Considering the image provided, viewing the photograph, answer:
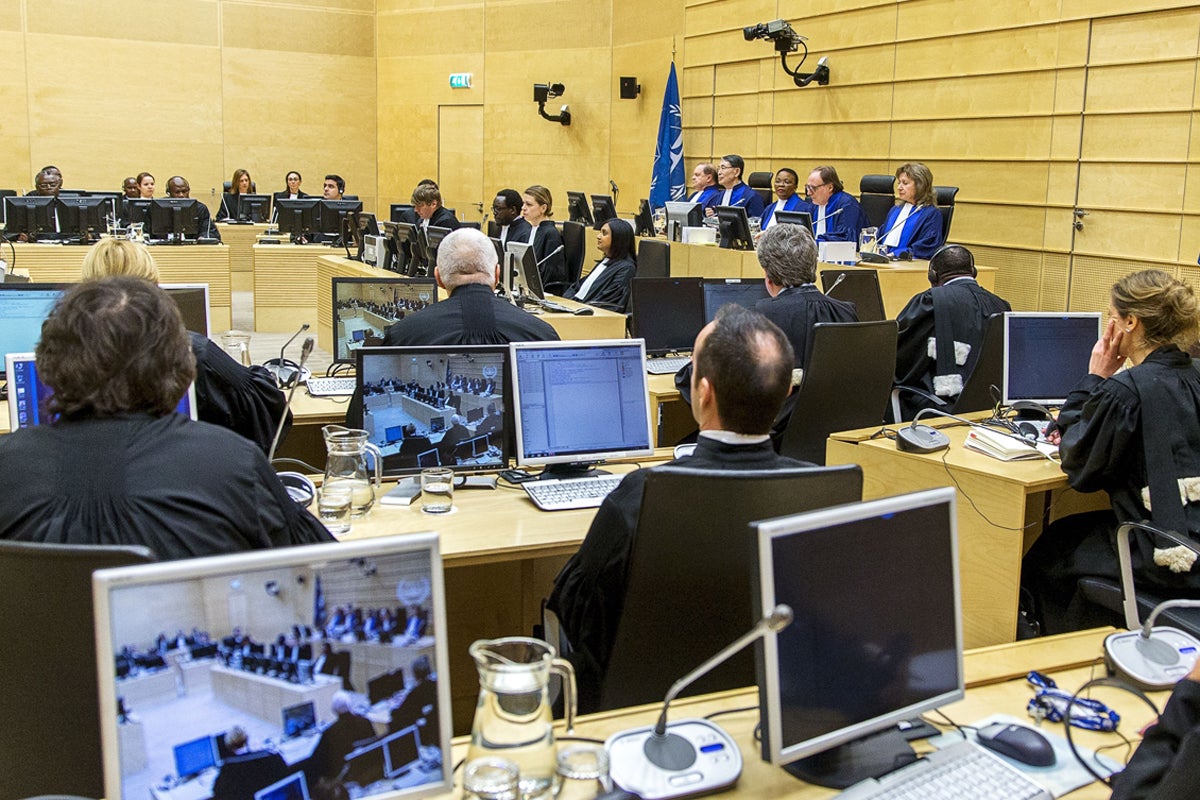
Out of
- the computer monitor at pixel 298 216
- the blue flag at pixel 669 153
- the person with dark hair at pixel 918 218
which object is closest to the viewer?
the person with dark hair at pixel 918 218

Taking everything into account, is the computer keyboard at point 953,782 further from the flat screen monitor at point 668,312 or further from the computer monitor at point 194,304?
the flat screen monitor at point 668,312

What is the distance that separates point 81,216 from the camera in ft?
29.9

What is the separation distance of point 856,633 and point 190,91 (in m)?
15.3

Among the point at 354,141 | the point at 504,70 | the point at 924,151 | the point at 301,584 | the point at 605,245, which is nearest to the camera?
the point at 301,584

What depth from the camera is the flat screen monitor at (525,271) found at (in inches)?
251

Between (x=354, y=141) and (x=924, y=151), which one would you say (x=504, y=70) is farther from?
(x=924, y=151)

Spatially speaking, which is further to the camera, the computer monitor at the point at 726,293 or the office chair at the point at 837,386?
the computer monitor at the point at 726,293

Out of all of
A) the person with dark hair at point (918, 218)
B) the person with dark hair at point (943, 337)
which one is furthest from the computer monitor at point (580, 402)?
the person with dark hair at point (918, 218)

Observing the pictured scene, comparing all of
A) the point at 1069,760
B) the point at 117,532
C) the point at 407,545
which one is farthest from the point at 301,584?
the point at 1069,760

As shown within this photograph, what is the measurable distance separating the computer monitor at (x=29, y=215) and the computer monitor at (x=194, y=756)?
8.82m

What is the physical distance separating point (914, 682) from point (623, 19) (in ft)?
44.1

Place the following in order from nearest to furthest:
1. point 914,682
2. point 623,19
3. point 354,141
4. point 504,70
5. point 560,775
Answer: point 560,775
point 914,682
point 623,19
point 504,70
point 354,141

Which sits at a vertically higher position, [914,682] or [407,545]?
[407,545]

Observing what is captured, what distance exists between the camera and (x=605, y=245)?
23.3 ft
